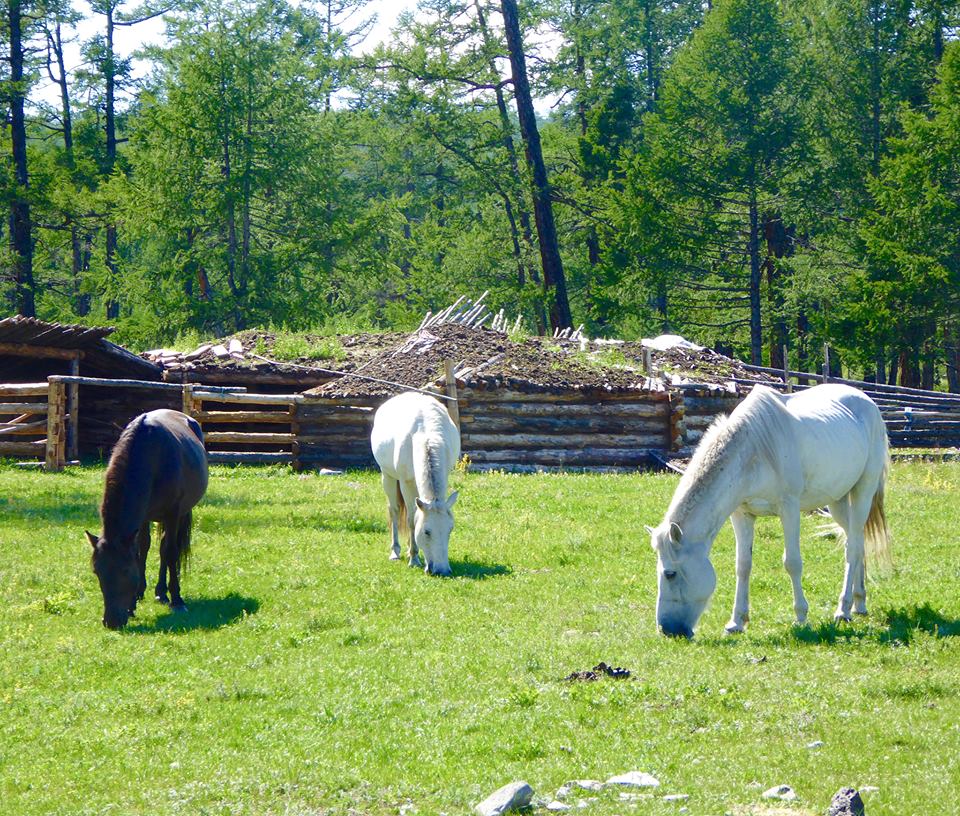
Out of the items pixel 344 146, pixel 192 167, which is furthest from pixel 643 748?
pixel 344 146

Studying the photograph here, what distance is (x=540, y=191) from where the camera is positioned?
3447 cm

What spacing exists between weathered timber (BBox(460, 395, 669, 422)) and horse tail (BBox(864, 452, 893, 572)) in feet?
38.3

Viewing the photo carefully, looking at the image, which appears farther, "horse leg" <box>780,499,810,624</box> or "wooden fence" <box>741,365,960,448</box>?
"wooden fence" <box>741,365,960,448</box>

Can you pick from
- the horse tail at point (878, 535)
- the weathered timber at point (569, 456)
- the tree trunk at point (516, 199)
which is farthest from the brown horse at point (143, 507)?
the tree trunk at point (516, 199)

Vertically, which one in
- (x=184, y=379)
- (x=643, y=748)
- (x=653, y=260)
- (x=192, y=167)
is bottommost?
(x=643, y=748)

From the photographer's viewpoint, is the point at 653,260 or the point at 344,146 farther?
the point at 344,146

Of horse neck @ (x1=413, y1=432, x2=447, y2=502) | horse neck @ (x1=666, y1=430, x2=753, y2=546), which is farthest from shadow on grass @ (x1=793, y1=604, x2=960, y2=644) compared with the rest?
horse neck @ (x1=413, y1=432, x2=447, y2=502)

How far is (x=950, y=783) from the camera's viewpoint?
618 centimetres

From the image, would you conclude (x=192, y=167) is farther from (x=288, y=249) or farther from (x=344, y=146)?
(x=344, y=146)

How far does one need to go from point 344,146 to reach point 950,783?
35766 mm

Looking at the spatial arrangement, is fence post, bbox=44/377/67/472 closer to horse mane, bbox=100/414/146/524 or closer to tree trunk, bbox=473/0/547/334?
horse mane, bbox=100/414/146/524

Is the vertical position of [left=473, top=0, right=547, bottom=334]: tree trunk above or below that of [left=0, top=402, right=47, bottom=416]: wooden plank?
above

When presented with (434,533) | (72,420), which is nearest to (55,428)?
(72,420)

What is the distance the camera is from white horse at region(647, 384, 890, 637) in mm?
9469
